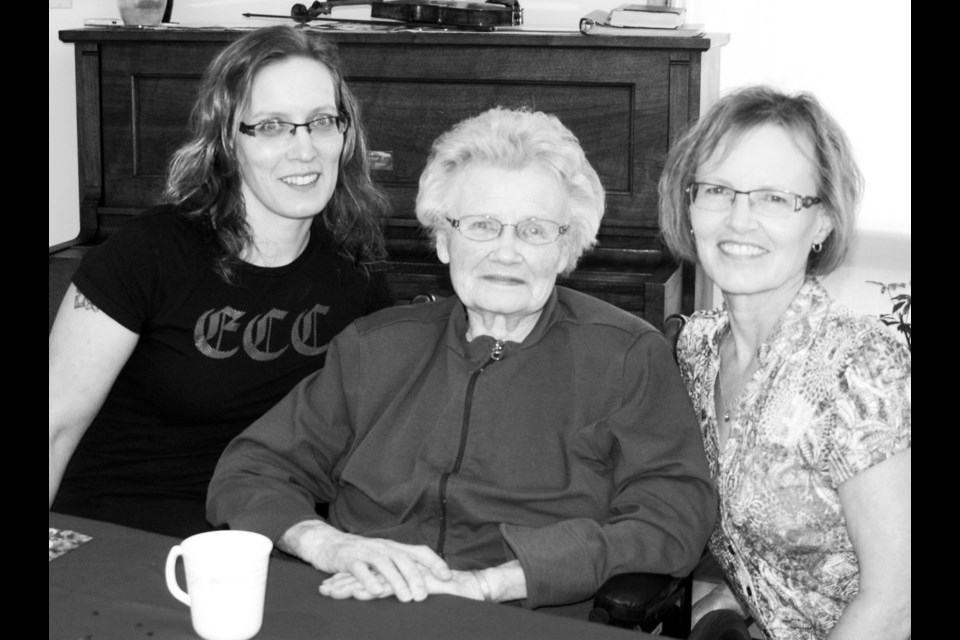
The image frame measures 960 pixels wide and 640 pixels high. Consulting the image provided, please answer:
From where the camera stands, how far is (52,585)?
4.07ft

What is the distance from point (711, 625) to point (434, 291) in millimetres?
1446

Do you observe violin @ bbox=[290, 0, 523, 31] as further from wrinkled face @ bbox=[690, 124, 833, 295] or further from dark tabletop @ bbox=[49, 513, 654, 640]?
dark tabletop @ bbox=[49, 513, 654, 640]

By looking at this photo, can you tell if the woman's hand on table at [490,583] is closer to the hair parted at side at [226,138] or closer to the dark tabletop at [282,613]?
the dark tabletop at [282,613]

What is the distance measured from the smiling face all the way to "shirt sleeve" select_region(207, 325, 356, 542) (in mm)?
227

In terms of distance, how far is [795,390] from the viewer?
167cm

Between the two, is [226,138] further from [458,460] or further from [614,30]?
[614,30]

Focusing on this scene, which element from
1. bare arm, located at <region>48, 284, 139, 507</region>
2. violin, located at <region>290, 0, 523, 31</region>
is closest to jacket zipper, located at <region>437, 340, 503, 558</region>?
bare arm, located at <region>48, 284, 139, 507</region>

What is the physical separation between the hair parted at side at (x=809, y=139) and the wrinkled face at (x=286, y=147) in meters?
0.72

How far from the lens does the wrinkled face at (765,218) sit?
5.65 feet

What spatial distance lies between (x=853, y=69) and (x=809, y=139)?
1710 mm

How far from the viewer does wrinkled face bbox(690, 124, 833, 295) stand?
5.65 feet

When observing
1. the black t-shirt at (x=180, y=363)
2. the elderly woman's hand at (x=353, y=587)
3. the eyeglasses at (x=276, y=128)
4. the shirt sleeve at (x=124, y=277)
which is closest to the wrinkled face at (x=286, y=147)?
the eyeglasses at (x=276, y=128)
